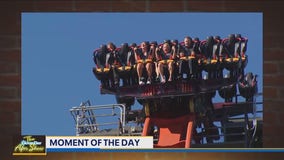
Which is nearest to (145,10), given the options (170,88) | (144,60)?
(144,60)

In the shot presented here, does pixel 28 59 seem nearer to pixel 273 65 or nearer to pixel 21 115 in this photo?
pixel 21 115

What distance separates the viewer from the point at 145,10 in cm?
350

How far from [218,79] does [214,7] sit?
396 millimetres

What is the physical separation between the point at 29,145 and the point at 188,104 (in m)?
0.86

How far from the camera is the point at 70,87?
3.47m

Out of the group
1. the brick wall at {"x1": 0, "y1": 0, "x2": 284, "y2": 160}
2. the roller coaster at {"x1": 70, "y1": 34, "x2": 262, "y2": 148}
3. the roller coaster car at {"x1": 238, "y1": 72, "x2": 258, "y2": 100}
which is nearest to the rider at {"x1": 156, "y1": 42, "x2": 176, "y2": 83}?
the roller coaster at {"x1": 70, "y1": 34, "x2": 262, "y2": 148}

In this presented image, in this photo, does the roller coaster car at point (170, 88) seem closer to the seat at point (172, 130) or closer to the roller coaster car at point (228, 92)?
the roller coaster car at point (228, 92)

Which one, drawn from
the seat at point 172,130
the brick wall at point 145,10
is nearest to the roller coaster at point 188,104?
the seat at point 172,130

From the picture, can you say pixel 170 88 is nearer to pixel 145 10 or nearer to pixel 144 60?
pixel 144 60

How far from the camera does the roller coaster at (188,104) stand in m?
3.40

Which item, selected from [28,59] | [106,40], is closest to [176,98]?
[106,40]

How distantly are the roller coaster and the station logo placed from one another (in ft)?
0.66

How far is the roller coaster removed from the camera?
11.1 feet

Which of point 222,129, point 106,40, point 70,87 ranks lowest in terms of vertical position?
point 222,129
